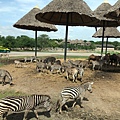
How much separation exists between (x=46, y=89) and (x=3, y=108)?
4.26 m

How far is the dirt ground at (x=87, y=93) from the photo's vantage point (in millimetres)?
7234

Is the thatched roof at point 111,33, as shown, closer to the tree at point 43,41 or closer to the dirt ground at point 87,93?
the dirt ground at point 87,93

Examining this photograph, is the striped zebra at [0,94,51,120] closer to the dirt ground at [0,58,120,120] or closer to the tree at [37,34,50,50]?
the dirt ground at [0,58,120,120]

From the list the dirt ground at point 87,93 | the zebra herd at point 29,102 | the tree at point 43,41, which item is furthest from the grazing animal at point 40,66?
the tree at point 43,41

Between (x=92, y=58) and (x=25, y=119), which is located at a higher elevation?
(x=92, y=58)

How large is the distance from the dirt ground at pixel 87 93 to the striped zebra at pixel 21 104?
50cm

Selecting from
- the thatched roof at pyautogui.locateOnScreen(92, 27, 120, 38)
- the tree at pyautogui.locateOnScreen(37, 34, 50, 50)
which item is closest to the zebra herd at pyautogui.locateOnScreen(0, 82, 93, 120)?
the thatched roof at pyautogui.locateOnScreen(92, 27, 120, 38)

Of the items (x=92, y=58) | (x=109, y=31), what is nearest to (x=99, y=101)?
(x=92, y=58)

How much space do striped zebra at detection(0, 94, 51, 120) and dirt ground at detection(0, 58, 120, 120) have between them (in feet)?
1.64

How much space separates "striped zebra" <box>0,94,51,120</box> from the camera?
618cm

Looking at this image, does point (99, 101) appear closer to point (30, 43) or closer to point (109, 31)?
point (109, 31)

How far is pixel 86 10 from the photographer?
44.4 ft

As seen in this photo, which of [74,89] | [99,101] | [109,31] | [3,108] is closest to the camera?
[3,108]

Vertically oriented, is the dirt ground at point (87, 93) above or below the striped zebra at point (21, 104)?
below
